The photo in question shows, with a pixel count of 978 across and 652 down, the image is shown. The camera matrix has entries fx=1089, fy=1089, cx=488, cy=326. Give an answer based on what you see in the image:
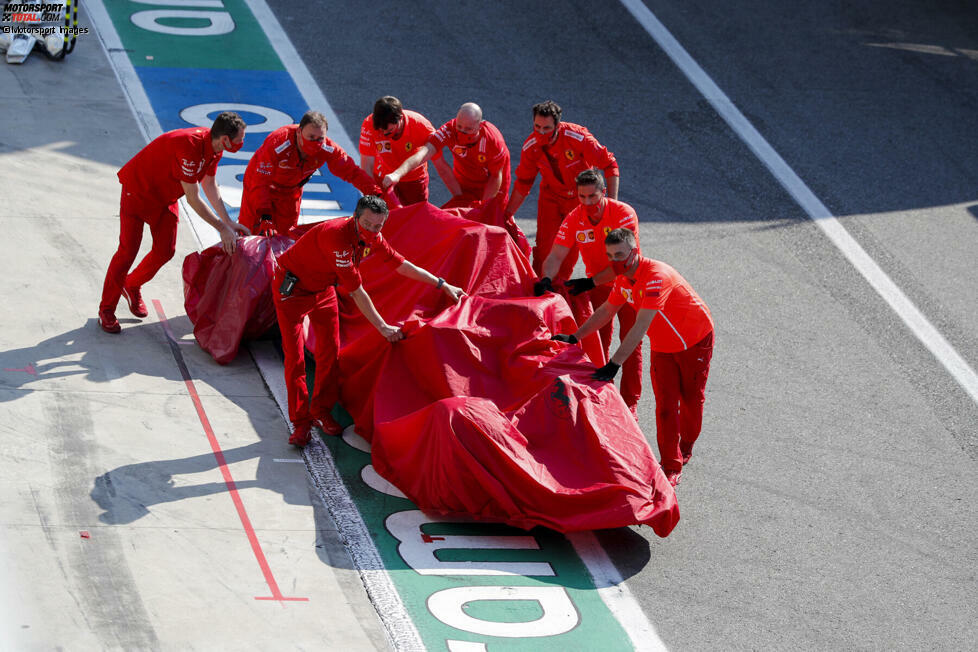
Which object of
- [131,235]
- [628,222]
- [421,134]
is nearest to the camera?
[628,222]

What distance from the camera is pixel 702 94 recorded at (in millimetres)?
15039

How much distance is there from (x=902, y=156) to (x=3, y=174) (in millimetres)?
10692

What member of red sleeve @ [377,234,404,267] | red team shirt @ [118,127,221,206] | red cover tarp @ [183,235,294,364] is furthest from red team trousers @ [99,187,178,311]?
red sleeve @ [377,234,404,267]

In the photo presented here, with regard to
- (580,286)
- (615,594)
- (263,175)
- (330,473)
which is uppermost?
(263,175)

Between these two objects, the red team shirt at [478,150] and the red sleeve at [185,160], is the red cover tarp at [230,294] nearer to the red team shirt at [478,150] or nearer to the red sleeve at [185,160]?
the red sleeve at [185,160]

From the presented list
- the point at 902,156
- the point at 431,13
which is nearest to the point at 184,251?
the point at 431,13

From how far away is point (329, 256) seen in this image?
7484 millimetres

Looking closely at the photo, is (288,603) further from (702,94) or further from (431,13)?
(431,13)

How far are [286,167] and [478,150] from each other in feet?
5.85

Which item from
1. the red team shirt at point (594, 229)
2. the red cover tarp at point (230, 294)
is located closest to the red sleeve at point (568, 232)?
the red team shirt at point (594, 229)

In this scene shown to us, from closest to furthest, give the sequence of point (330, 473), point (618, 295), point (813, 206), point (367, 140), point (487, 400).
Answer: point (487, 400) < point (330, 473) < point (618, 295) < point (367, 140) < point (813, 206)

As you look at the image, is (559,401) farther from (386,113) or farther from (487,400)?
(386,113)

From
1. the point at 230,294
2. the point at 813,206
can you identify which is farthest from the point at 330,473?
the point at 813,206

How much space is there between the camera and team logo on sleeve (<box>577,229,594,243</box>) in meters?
8.62
